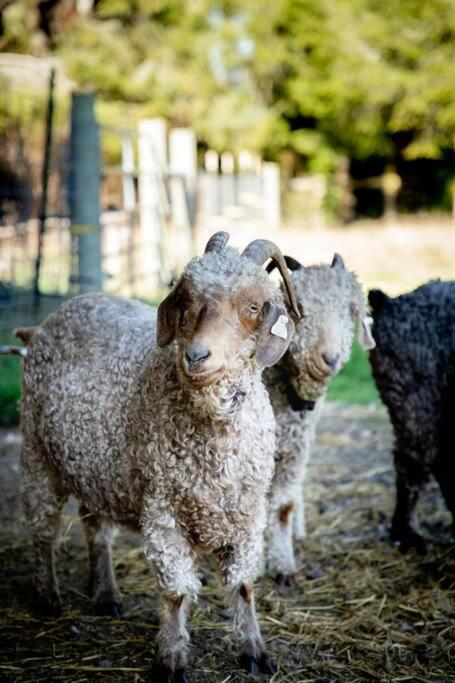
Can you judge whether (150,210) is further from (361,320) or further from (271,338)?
(271,338)

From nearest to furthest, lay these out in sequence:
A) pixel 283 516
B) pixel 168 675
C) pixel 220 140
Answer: pixel 168 675 < pixel 283 516 < pixel 220 140

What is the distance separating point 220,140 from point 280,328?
22.6 meters

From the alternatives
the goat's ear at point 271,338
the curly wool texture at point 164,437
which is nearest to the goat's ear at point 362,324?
the curly wool texture at point 164,437

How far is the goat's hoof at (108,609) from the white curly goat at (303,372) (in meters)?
0.90

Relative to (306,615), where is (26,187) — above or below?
above

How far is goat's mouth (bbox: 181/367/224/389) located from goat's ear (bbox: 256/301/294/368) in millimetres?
195

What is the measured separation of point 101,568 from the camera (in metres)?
3.85

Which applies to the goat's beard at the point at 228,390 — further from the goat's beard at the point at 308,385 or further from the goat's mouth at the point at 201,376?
the goat's beard at the point at 308,385

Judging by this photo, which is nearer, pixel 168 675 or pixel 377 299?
pixel 168 675

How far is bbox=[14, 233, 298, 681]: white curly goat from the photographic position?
2.83 meters

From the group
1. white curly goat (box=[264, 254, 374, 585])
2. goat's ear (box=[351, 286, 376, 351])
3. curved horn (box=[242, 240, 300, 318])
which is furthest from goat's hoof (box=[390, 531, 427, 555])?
curved horn (box=[242, 240, 300, 318])

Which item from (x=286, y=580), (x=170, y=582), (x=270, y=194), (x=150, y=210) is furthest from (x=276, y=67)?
(x=170, y=582)

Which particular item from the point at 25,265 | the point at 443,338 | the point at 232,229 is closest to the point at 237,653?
the point at 443,338

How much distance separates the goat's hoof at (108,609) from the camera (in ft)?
12.4
